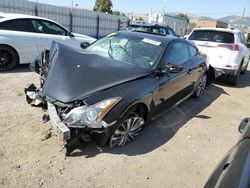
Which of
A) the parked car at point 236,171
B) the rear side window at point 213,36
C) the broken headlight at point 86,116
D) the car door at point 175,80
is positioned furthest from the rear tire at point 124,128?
the rear side window at point 213,36

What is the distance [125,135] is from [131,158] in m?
0.36

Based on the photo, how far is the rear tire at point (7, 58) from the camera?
20.4ft

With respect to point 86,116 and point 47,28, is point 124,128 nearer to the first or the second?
point 86,116

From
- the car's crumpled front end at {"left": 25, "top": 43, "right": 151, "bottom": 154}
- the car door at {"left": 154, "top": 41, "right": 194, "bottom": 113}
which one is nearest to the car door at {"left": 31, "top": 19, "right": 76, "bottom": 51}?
the car's crumpled front end at {"left": 25, "top": 43, "right": 151, "bottom": 154}

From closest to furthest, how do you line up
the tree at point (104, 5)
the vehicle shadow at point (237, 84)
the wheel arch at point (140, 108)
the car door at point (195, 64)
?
the wheel arch at point (140, 108)
the car door at point (195, 64)
the vehicle shadow at point (237, 84)
the tree at point (104, 5)

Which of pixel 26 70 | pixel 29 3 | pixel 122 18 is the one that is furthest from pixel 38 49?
pixel 122 18

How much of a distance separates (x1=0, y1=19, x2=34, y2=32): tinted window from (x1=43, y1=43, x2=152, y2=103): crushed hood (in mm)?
3199

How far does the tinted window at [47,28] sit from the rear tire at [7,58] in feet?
3.25

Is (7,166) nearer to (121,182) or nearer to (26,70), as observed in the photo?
(121,182)

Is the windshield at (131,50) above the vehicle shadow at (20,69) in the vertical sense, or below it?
above

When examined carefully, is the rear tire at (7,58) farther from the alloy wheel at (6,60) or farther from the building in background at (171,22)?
the building in background at (171,22)

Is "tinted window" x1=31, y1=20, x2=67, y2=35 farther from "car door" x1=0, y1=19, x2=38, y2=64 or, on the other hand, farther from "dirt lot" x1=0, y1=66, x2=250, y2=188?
"dirt lot" x1=0, y1=66, x2=250, y2=188

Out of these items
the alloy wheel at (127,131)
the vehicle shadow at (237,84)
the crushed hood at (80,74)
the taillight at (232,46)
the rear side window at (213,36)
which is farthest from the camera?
the vehicle shadow at (237,84)

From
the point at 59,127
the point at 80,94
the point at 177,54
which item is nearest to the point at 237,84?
the point at 177,54
